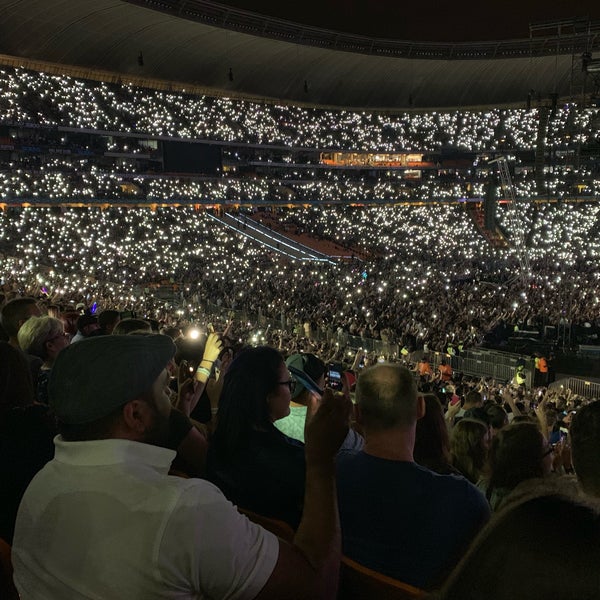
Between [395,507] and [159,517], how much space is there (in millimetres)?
886

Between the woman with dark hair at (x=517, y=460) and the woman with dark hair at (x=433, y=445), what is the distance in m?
0.30

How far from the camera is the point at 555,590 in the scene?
1038mm


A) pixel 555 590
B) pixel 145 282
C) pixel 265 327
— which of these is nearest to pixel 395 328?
pixel 265 327

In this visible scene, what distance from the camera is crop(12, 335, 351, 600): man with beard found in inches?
58.6

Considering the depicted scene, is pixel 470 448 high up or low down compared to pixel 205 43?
down

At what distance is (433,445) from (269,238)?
37216mm

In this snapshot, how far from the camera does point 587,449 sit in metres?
1.59

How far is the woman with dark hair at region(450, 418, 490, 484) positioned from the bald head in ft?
4.31

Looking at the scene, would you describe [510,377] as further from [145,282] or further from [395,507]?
[145,282]

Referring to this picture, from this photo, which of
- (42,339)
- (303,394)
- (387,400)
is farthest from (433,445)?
(42,339)

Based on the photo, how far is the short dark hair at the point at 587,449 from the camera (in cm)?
154

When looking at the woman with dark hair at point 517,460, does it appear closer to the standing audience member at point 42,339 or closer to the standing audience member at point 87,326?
the standing audience member at point 42,339

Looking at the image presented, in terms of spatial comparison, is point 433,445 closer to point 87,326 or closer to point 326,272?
point 87,326

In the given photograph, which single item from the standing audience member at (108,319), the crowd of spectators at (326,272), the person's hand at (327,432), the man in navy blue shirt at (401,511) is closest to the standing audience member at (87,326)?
the standing audience member at (108,319)
